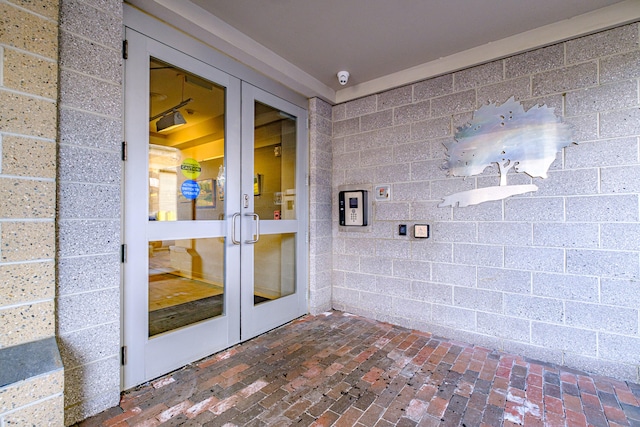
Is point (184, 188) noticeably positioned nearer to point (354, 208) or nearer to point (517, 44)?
point (354, 208)

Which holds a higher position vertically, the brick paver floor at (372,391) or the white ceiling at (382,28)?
the white ceiling at (382,28)

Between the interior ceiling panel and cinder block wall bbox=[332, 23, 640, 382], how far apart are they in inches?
11.9

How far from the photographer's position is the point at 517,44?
2422 millimetres

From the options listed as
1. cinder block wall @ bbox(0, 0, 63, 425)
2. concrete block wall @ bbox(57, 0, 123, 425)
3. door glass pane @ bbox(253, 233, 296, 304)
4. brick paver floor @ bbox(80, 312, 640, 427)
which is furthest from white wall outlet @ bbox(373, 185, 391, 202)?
cinder block wall @ bbox(0, 0, 63, 425)

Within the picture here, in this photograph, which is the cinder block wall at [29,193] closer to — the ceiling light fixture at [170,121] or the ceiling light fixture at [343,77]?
the ceiling light fixture at [170,121]

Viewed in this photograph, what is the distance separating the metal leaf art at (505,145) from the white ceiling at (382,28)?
0.53m

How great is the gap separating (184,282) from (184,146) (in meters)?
1.07

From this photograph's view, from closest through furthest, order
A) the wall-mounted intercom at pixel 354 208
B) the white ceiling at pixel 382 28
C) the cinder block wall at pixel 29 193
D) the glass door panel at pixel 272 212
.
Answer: the cinder block wall at pixel 29 193 → the white ceiling at pixel 382 28 → the glass door panel at pixel 272 212 → the wall-mounted intercom at pixel 354 208

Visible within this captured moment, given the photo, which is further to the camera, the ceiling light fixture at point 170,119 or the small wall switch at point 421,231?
the small wall switch at point 421,231

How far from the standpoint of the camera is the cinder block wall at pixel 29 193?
1.33 meters

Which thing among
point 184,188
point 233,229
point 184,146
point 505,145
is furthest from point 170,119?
point 505,145

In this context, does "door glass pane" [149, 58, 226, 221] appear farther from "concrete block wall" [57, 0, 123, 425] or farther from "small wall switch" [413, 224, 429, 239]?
"small wall switch" [413, 224, 429, 239]

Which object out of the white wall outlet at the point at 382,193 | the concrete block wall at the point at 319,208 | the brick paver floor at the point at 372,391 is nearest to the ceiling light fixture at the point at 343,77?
the concrete block wall at the point at 319,208

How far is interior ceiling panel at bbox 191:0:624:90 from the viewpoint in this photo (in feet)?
6.82
